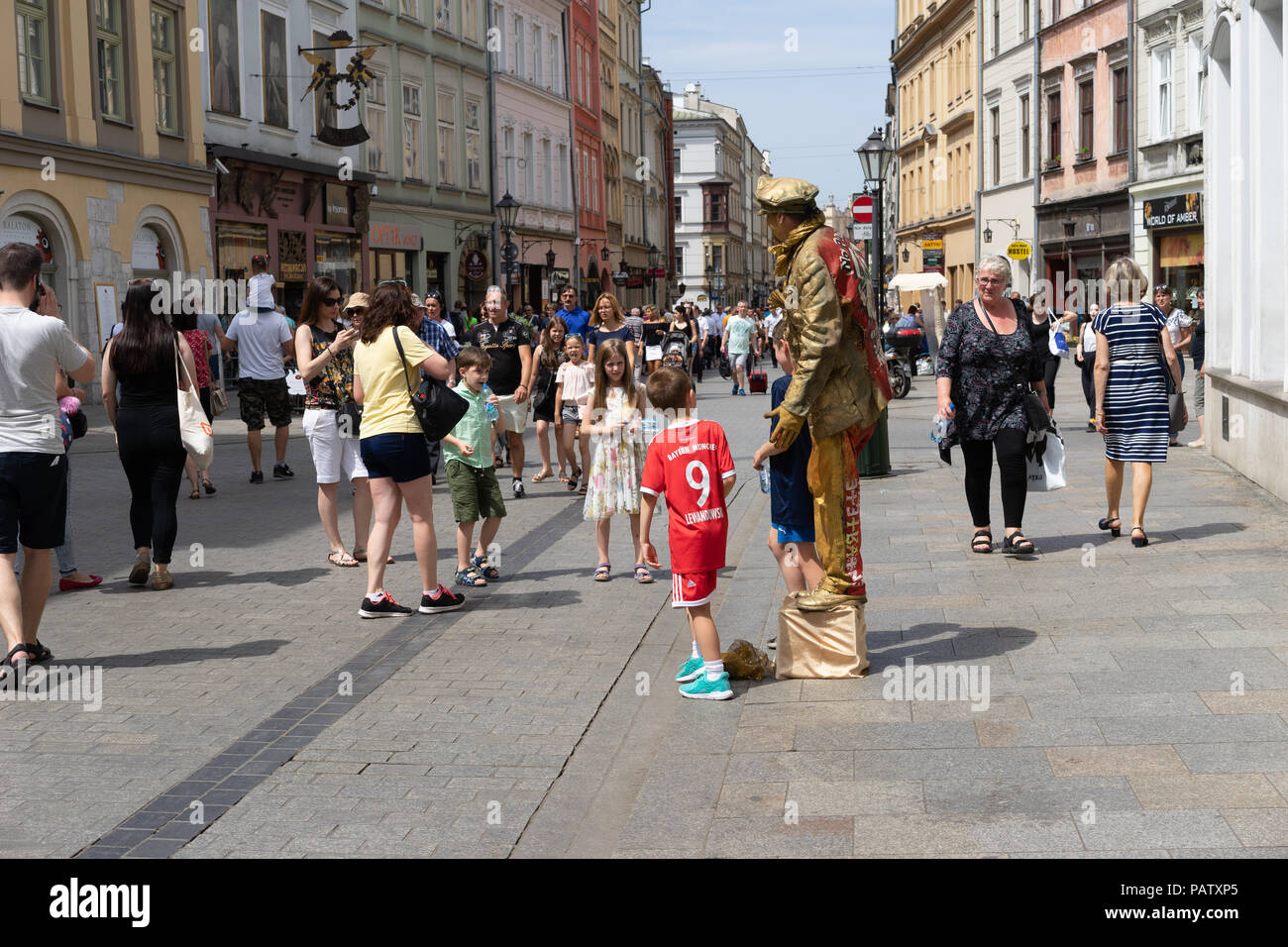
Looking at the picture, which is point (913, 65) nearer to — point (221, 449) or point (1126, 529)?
point (221, 449)

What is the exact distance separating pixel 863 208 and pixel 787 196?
58.7 ft

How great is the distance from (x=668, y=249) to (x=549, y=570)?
74421mm

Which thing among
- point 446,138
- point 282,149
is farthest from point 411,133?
point 282,149

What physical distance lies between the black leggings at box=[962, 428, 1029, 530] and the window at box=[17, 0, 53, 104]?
1636cm

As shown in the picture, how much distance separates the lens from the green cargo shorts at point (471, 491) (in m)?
8.92

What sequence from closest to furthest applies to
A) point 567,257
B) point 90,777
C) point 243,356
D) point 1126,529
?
point 90,777 → point 1126,529 → point 243,356 → point 567,257

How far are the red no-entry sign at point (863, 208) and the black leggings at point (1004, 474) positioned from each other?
14.1m

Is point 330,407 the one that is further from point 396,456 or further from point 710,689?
point 710,689

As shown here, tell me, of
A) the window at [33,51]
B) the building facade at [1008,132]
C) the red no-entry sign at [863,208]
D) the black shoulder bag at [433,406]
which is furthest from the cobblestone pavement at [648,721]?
the building facade at [1008,132]

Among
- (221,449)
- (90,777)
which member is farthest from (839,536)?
(221,449)

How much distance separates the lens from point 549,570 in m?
9.44

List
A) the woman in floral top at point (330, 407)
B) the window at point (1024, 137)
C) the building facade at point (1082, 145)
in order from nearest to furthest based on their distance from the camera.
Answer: the woman in floral top at point (330, 407), the building facade at point (1082, 145), the window at point (1024, 137)

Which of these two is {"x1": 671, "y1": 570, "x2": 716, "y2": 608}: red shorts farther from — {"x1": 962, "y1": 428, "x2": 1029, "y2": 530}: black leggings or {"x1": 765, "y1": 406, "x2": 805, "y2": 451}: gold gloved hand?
{"x1": 962, "y1": 428, "x2": 1029, "y2": 530}: black leggings

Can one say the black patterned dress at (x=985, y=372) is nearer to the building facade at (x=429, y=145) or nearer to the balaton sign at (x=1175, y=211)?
the building facade at (x=429, y=145)
